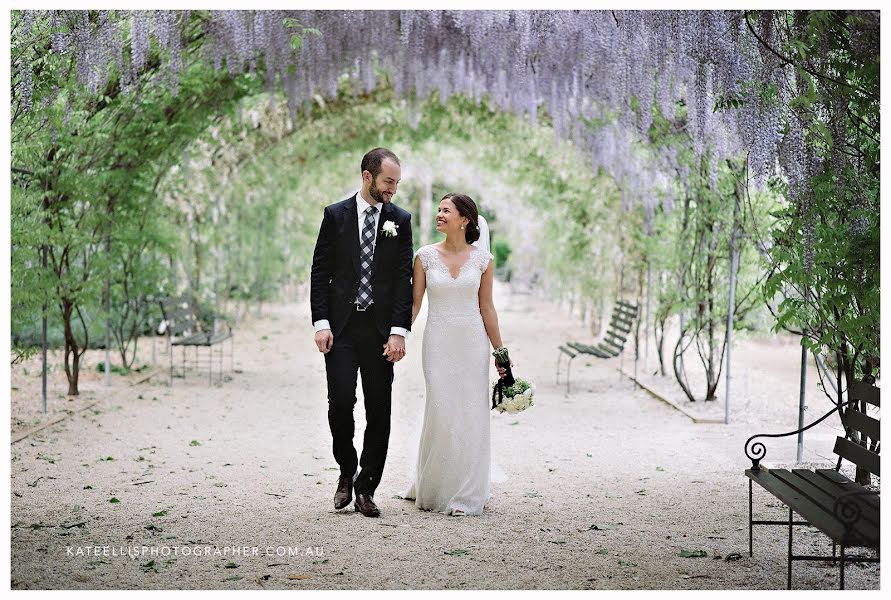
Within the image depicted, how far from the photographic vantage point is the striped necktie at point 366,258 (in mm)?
4109

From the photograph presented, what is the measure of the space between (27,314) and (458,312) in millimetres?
3225

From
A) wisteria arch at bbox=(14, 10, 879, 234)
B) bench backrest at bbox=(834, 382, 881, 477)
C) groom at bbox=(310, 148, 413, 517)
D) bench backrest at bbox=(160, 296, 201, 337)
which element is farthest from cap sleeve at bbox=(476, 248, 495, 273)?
bench backrest at bbox=(160, 296, 201, 337)

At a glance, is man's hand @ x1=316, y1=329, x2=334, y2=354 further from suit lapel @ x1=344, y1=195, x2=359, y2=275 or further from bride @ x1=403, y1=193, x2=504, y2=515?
bride @ x1=403, y1=193, x2=504, y2=515

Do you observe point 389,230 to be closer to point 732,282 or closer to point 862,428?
point 862,428

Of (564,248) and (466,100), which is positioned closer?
(466,100)

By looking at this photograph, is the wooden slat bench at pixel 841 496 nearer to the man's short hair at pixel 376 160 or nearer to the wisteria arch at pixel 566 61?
the wisteria arch at pixel 566 61

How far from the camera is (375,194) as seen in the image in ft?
13.6

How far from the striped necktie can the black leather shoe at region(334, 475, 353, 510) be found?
74 centimetres

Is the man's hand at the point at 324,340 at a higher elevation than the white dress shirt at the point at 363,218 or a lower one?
lower

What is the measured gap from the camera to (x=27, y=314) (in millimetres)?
6328

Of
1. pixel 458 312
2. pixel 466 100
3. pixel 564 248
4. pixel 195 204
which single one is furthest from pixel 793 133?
pixel 564 248

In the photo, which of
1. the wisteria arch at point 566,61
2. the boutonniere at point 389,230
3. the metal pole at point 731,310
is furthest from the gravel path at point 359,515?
the wisteria arch at point 566,61

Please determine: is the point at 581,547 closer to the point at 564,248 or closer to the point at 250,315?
the point at 564,248

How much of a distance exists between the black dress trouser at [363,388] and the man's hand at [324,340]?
0.07 ft
